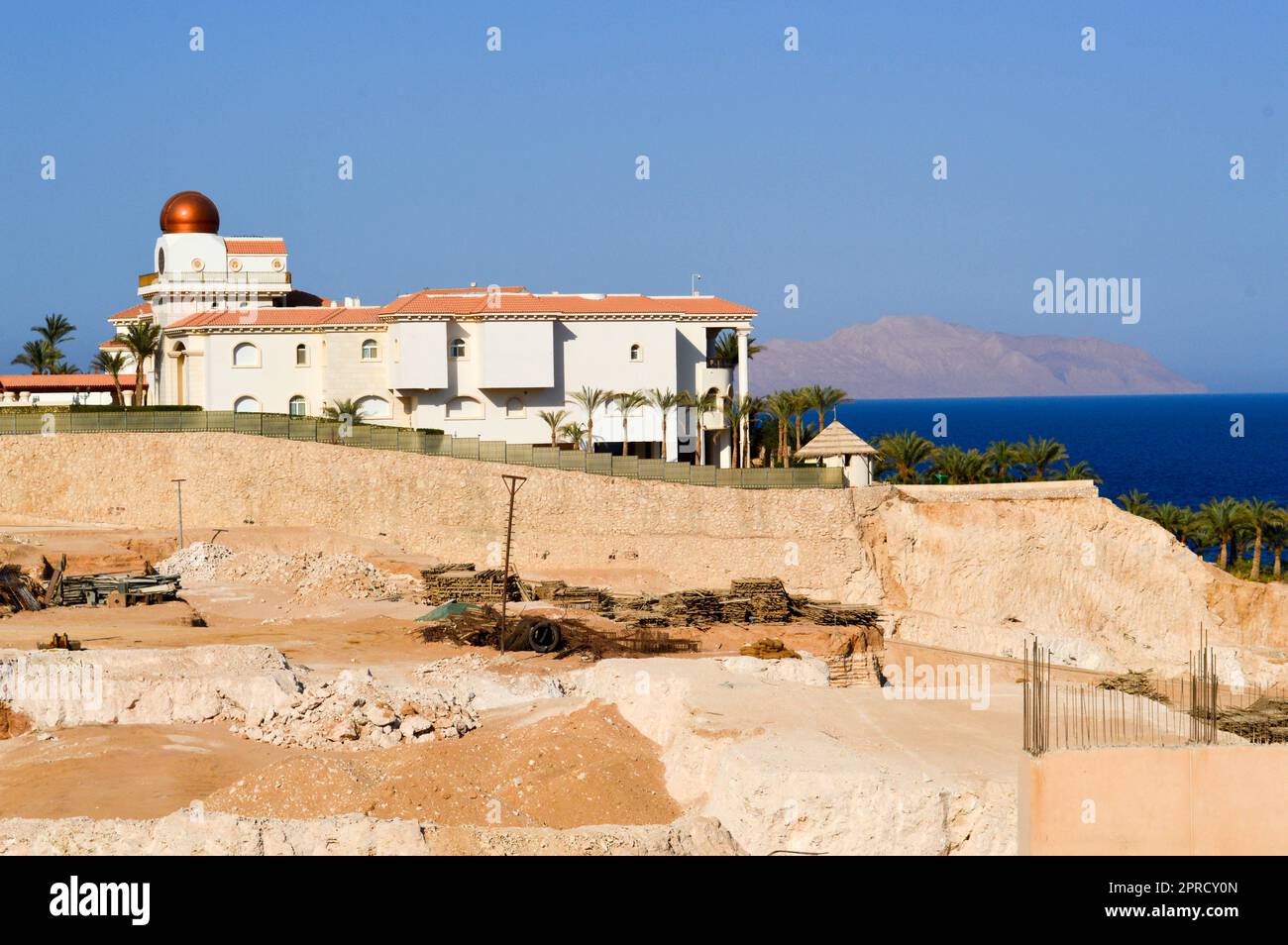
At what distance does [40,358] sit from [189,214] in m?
20.5

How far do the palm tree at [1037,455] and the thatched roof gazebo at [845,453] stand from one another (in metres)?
8.30

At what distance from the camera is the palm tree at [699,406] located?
57781 millimetres

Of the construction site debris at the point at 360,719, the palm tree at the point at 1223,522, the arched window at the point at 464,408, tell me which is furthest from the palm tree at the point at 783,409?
the construction site debris at the point at 360,719

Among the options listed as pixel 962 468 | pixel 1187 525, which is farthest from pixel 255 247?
pixel 1187 525

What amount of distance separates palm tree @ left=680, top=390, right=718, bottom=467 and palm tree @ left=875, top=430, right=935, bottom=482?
709 centimetres

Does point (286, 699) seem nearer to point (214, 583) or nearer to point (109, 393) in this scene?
point (214, 583)

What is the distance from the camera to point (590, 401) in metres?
56.0

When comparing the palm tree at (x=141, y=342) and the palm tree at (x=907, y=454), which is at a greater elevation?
the palm tree at (x=141, y=342)

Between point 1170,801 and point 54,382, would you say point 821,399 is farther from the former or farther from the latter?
point 1170,801

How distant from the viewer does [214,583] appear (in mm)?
43406

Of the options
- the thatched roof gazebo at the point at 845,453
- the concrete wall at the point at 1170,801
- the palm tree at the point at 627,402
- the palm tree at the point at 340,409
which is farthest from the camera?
the palm tree at the point at 627,402
